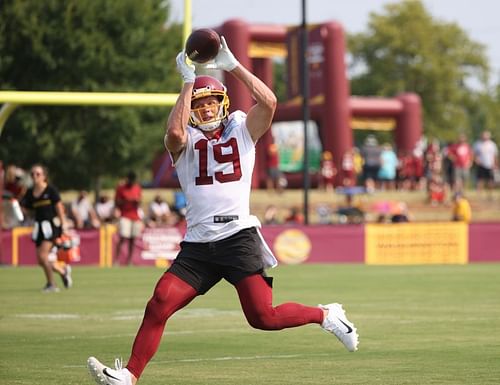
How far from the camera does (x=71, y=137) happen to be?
128 feet

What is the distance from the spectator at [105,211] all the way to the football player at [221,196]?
80.3 feet

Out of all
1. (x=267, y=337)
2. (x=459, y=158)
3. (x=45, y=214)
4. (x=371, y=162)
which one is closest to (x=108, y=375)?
(x=267, y=337)

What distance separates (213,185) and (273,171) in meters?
35.7

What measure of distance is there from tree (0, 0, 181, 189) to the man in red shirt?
919 centimetres

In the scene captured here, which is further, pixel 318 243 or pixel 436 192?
pixel 436 192

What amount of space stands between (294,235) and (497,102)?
51.5 metres

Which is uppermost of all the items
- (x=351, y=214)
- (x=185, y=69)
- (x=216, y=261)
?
(x=185, y=69)

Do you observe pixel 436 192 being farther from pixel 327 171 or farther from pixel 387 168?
pixel 327 171

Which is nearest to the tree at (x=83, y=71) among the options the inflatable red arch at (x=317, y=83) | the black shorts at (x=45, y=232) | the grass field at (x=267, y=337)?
the inflatable red arch at (x=317, y=83)

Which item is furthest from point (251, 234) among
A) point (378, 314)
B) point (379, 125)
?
point (379, 125)

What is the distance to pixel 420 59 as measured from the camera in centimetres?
7688

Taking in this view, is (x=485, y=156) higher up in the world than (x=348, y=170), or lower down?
higher up

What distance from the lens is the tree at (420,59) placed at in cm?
7631

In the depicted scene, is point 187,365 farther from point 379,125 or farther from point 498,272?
point 379,125
